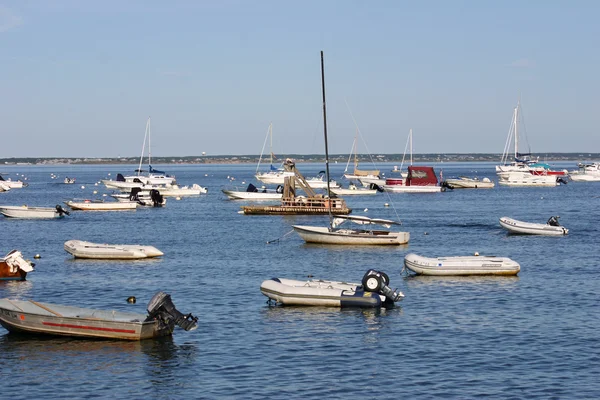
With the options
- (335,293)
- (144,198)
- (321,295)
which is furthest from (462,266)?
(144,198)

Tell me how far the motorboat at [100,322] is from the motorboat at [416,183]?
12922cm

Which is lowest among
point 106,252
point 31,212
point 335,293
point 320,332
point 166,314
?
point 320,332

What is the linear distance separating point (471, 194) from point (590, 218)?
196ft

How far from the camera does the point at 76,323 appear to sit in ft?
117

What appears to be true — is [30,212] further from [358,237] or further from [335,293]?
[335,293]

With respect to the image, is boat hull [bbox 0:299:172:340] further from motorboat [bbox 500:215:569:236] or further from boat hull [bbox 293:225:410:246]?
motorboat [bbox 500:215:569:236]

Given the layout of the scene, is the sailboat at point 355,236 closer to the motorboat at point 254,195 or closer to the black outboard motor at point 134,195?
the black outboard motor at point 134,195

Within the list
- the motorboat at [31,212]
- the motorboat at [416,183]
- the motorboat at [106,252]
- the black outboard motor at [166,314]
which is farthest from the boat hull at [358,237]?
the motorboat at [416,183]

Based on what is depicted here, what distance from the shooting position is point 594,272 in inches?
2165

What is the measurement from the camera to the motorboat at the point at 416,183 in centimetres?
16300

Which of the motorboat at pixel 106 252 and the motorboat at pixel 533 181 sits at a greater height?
the motorboat at pixel 106 252

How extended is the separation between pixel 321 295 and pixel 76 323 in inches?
477

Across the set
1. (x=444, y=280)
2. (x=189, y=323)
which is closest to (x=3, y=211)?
(x=444, y=280)

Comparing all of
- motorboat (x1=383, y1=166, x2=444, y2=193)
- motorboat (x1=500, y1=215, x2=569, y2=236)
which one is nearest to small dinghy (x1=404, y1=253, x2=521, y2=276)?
motorboat (x1=500, y1=215, x2=569, y2=236)
